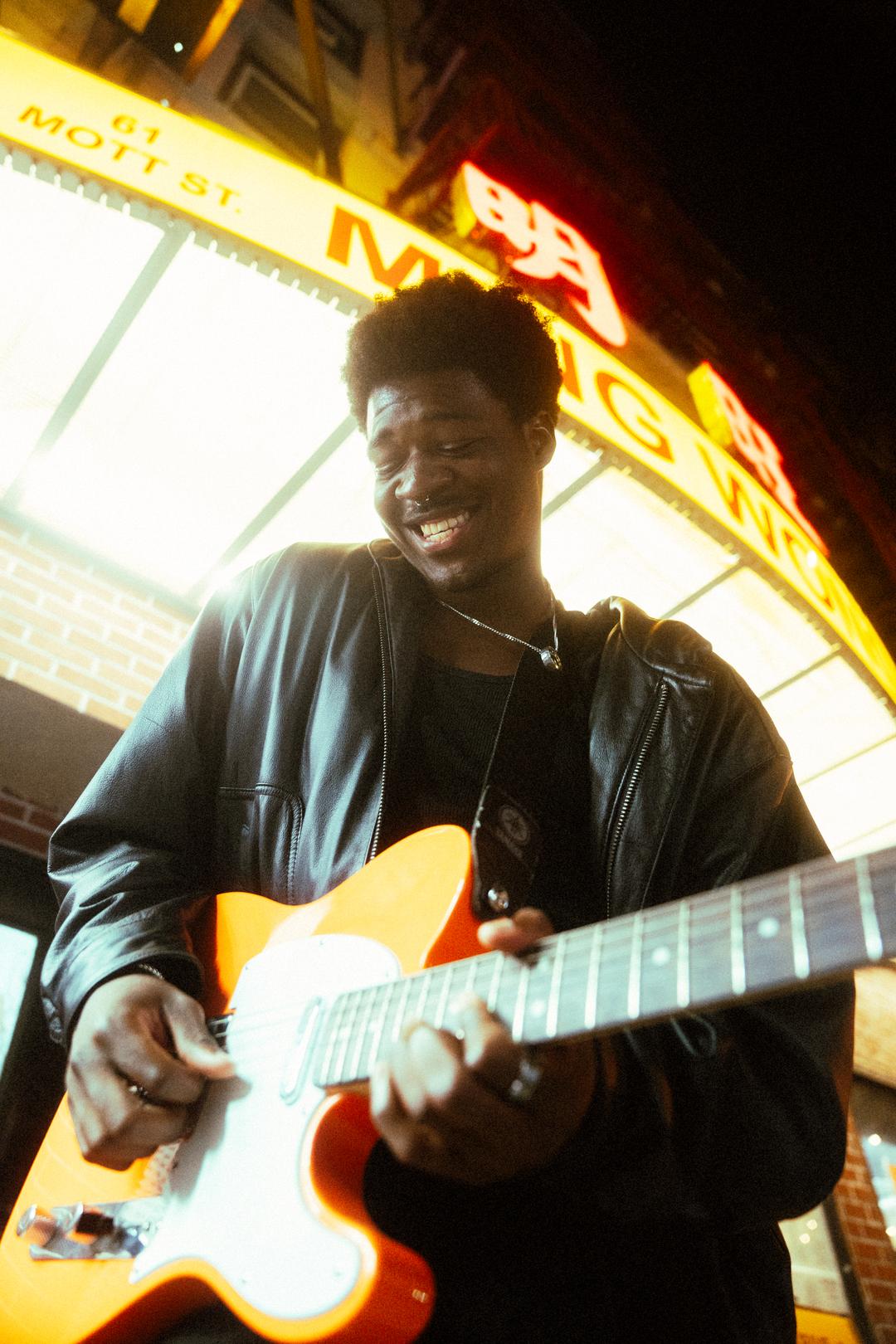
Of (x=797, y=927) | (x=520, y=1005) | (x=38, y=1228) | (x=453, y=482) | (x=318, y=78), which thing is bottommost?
(x=38, y=1228)

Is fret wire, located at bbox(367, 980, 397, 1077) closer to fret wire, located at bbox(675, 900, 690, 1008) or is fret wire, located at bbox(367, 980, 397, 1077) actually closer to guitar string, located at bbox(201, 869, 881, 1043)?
guitar string, located at bbox(201, 869, 881, 1043)

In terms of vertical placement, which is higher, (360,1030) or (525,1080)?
(525,1080)

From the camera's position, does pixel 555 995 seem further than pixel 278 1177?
No

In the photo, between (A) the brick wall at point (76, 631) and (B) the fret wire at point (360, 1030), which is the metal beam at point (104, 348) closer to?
(A) the brick wall at point (76, 631)

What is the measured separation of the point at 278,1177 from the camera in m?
1.14

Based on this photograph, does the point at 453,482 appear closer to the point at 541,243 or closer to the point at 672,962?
the point at 672,962

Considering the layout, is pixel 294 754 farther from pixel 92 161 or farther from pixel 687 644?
pixel 92 161

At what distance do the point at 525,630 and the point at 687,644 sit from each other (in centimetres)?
43

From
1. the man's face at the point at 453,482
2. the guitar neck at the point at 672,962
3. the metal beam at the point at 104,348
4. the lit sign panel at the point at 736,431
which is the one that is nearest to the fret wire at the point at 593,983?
the guitar neck at the point at 672,962

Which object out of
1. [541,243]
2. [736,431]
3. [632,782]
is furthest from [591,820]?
[736,431]

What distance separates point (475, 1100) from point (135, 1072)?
0.64m

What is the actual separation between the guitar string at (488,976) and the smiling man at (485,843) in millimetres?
62

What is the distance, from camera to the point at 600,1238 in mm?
1219

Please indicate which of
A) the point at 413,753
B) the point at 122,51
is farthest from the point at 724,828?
the point at 122,51
